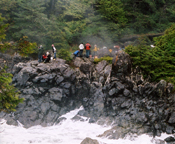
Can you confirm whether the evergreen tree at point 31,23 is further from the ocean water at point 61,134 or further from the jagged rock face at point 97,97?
the ocean water at point 61,134

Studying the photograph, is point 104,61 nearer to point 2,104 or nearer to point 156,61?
point 156,61

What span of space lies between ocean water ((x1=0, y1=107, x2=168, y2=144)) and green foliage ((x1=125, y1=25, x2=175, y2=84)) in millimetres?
4973

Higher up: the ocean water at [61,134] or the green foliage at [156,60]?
the green foliage at [156,60]

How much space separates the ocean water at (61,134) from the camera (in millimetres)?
13797

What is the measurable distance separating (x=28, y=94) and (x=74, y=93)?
13.2ft

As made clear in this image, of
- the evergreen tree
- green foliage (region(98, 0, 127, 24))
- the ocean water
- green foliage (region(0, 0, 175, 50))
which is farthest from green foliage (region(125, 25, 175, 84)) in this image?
green foliage (region(98, 0, 127, 24))

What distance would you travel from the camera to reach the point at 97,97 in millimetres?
17828

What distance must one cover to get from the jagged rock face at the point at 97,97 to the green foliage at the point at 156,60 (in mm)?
974

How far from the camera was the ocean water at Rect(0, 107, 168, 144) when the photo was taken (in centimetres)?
1380

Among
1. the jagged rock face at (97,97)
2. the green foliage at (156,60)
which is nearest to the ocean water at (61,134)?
the jagged rock face at (97,97)

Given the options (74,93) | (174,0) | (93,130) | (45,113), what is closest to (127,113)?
(93,130)

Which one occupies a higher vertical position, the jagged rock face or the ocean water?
the jagged rock face

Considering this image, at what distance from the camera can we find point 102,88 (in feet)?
56.7

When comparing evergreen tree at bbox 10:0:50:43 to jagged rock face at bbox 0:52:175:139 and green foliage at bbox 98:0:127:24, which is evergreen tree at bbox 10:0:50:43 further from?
green foliage at bbox 98:0:127:24
